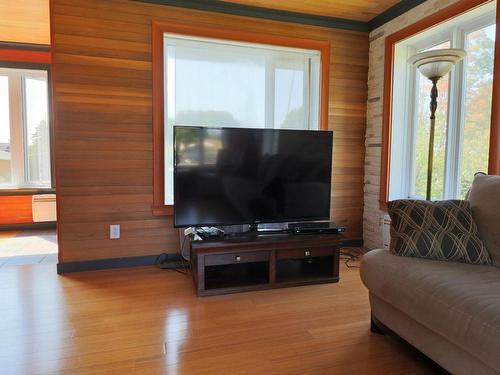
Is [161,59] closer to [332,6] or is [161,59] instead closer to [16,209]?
[332,6]

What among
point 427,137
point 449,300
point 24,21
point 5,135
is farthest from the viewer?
point 5,135

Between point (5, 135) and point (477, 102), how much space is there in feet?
17.4

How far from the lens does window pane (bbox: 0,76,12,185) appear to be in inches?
184

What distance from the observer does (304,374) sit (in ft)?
5.54

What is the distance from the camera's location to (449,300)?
4.87ft

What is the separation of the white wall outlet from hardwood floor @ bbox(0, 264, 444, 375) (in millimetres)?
381

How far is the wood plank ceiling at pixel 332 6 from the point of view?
321 cm

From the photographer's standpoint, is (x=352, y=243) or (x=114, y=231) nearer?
(x=114, y=231)

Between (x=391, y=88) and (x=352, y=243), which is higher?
(x=391, y=88)

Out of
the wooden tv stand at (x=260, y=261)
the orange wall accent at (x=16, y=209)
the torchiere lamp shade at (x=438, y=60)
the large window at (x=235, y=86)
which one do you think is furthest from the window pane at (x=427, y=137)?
the orange wall accent at (x=16, y=209)

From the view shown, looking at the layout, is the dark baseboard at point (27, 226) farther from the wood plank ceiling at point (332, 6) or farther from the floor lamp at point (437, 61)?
the floor lamp at point (437, 61)

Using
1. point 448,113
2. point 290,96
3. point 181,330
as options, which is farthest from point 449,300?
point 290,96

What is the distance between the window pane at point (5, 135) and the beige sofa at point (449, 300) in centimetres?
479

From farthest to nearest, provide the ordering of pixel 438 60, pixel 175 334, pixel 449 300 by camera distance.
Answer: pixel 438 60, pixel 175 334, pixel 449 300
